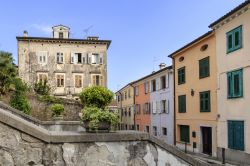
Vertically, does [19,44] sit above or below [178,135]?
above

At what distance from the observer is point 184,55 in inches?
1214

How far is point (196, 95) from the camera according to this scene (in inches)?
1122

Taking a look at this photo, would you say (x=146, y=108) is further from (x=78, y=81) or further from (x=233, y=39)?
(x=233, y=39)

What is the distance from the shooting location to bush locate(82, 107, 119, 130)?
24.1 feet

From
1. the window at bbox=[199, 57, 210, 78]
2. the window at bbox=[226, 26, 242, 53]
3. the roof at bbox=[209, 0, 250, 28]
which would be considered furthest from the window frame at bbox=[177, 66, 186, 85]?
the window at bbox=[226, 26, 242, 53]

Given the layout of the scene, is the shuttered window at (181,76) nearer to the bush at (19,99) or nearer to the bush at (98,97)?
the bush at (19,99)

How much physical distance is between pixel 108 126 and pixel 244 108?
15.3 m

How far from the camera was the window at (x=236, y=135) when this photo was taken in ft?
68.3

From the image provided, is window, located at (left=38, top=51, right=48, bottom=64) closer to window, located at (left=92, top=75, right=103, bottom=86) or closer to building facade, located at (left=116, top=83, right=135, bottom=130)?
window, located at (left=92, top=75, right=103, bottom=86)

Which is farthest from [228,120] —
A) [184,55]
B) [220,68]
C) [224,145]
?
[184,55]

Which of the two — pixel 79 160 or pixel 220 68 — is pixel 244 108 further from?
pixel 79 160

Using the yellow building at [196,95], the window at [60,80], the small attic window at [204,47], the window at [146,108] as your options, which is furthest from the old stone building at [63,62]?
the small attic window at [204,47]

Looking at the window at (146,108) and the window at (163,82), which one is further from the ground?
the window at (163,82)

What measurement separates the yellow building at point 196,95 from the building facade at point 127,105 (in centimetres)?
2156
